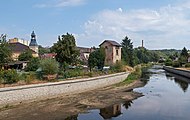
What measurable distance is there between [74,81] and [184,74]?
3944 cm

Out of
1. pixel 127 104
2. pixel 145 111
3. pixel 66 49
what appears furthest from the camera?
pixel 66 49

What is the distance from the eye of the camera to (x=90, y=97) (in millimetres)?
31250

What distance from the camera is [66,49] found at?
40844 mm

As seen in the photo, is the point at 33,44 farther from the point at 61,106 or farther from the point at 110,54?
the point at 61,106

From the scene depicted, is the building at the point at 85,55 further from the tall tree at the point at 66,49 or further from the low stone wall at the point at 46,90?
the low stone wall at the point at 46,90

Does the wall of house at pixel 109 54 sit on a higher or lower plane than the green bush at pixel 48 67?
higher

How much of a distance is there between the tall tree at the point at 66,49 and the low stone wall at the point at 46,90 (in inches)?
227

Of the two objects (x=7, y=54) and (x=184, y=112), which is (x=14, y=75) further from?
(x=184, y=112)

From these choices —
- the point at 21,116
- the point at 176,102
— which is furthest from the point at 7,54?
the point at 176,102

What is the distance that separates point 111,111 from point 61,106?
4.81 m

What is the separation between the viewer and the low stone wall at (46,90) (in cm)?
2444

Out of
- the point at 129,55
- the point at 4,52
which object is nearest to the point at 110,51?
the point at 129,55

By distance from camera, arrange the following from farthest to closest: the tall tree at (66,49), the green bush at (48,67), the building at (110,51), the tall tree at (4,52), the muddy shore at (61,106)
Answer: the building at (110,51) < the tall tree at (66,49) < the tall tree at (4,52) < the green bush at (48,67) < the muddy shore at (61,106)

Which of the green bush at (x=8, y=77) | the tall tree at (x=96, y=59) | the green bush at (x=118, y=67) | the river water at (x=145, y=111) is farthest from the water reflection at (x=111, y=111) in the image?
the green bush at (x=118, y=67)
